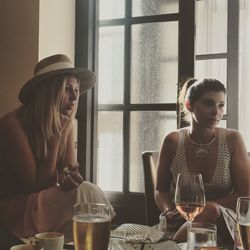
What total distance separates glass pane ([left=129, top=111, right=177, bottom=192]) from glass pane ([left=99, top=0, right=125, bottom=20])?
727 mm

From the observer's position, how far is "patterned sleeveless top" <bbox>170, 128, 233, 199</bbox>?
6.07 ft

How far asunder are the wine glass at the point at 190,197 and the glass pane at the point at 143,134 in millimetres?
1658

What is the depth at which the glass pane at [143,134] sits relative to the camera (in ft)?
8.89

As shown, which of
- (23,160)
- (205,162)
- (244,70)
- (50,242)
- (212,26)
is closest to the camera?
(50,242)

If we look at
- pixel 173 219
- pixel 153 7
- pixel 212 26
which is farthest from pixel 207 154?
pixel 212 26

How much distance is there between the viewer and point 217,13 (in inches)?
131

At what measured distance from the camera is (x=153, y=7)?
8.95 ft

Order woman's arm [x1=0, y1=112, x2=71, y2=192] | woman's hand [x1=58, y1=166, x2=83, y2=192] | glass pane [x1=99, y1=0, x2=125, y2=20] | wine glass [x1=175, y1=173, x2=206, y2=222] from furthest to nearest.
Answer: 1. glass pane [x1=99, y1=0, x2=125, y2=20]
2. woman's arm [x1=0, y1=112, x2=71, y2=192]
3. woman's hand [x1=58, y1=166, x2=83, y2=192]
4. wine glass [x1=175, y1=173, x2=206, y2=222]

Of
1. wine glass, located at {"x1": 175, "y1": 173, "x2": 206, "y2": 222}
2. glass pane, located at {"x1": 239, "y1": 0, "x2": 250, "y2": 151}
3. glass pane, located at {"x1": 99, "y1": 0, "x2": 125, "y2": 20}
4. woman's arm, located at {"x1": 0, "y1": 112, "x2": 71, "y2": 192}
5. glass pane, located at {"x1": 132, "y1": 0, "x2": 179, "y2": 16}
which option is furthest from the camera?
glass pane, located at {"x1": 239, "y1": 0, "x2": 250, "y2": 151}

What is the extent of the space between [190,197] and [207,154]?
95 centimetres

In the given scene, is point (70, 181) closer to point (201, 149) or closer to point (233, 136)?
point (201, 149)

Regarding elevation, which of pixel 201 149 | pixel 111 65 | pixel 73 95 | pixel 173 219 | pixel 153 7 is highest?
pixel 153 7

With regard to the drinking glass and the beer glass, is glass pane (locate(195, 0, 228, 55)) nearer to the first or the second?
the drinking glass

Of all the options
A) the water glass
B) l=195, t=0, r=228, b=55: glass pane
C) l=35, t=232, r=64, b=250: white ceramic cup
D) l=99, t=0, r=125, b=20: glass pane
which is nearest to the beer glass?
l=35, t=232, r=64, b=250: white ceramic cup
